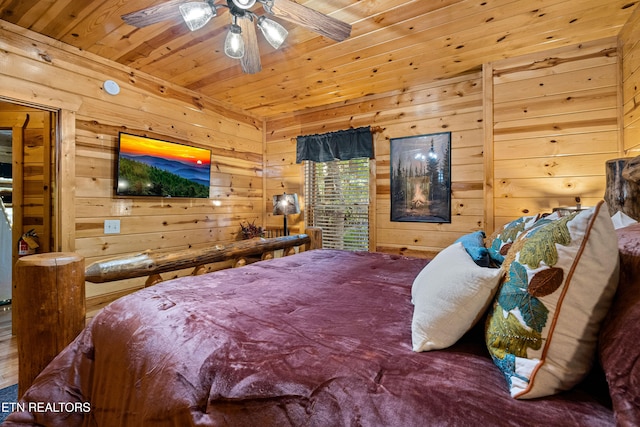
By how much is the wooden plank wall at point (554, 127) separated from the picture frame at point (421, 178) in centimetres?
47

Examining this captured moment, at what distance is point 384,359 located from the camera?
0.75 m

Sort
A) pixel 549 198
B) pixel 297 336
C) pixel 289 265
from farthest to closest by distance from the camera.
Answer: pixel 549 198 → pixel 289 265 → pixel 297 336

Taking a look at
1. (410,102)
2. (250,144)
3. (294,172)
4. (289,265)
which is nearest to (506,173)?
(410,102)

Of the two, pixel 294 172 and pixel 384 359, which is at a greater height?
pixel 294 172

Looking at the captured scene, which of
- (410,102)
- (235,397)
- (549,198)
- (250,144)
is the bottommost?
(235,397)

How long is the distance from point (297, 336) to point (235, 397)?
0.22 meters

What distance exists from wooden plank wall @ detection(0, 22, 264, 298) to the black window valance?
0.92 metres

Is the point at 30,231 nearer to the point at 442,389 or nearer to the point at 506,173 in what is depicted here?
the point at 442,389

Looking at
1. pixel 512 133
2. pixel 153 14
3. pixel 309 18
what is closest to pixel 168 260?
pixel 153 14

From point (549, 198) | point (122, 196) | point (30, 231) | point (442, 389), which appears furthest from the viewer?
point (30, 231)

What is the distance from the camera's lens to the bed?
1.91ft

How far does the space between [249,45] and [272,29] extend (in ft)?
0.81

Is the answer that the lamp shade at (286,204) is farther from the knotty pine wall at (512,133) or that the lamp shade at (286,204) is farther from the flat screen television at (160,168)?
the knotty pine wall at (512,133)

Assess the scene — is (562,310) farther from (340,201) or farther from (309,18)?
(340,201)
